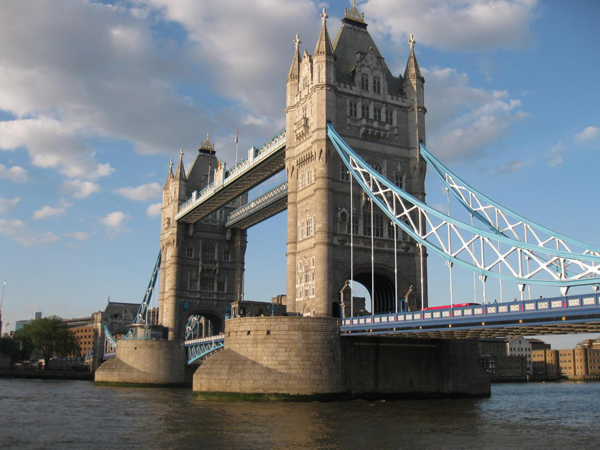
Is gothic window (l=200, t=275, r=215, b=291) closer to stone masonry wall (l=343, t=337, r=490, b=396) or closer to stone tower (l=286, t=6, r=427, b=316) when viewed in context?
stone tower (l=286, t=6, r=427, b=316)


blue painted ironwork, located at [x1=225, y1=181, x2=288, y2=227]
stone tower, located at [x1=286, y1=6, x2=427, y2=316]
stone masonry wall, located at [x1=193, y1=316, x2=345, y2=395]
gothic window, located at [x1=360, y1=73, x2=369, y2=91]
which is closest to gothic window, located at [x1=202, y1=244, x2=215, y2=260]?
blue painted ironwork, located at [x1=225, y1=181, x2=288, y2=227]

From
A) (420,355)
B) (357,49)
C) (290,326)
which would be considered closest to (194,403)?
(290,326)

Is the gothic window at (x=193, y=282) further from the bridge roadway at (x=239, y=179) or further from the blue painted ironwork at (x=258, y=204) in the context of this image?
the blue painted ironwork at (x=258, y=204)

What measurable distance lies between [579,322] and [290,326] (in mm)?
18942

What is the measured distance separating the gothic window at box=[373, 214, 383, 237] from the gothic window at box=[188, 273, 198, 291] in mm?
36666

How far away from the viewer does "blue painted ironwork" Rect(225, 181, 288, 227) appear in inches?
2672

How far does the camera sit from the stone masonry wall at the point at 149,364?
7469 cm

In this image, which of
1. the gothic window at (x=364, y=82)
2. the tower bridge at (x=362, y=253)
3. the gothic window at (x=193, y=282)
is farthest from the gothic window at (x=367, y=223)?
the gothic window at (x=193, y=282)

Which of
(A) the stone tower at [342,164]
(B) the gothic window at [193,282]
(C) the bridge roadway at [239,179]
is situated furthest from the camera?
(B) the gothic window at [193,282]

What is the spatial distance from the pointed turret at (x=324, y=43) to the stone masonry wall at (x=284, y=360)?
20.9 m

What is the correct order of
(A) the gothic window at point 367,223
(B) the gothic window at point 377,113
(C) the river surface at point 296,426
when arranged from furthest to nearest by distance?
(B) the gothic window at point 377,113, (A) the gothic window at point 367,223, (C) the river surface at point 296,426

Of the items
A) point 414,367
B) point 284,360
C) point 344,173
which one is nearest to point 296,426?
point 284,360

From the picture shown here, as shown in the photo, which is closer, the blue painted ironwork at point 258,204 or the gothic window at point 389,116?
the gothic window at point 389,116

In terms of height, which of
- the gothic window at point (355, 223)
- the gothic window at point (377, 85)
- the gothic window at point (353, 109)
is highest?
the gothic window at point (377, 85)
